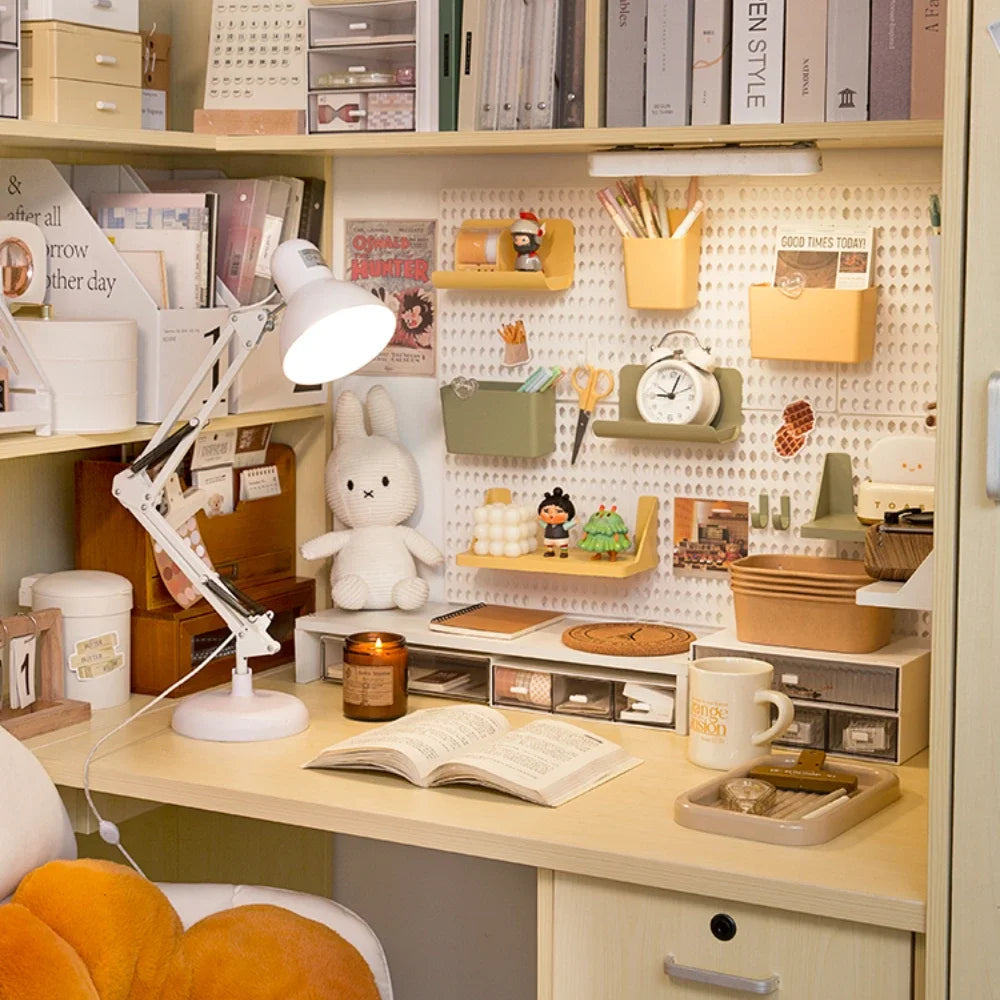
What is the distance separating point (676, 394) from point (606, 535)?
227 millimetres

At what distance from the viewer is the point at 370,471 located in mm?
2523

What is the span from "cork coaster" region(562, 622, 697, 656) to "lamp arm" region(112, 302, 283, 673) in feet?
1.41

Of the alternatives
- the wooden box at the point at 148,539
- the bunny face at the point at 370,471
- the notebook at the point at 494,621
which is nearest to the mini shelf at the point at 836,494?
→ the notebook at the point at 494,621

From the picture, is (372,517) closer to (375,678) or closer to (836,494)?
(375,678)

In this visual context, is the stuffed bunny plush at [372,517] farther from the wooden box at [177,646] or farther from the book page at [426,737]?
the book page at [426,737]

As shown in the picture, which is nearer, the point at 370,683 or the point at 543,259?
the point at 370,683

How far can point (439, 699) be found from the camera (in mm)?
2393

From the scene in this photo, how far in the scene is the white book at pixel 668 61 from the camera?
6.84 feet

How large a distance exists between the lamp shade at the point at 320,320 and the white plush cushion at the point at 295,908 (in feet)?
2.04

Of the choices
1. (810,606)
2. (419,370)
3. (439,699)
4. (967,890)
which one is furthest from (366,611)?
(967,890)

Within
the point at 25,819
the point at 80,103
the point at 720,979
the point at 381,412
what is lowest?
the point at 720,979

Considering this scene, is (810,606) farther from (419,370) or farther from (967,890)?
(419,370)

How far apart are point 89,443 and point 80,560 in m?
0.35

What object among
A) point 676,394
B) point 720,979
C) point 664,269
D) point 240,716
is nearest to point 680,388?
point 676,394
